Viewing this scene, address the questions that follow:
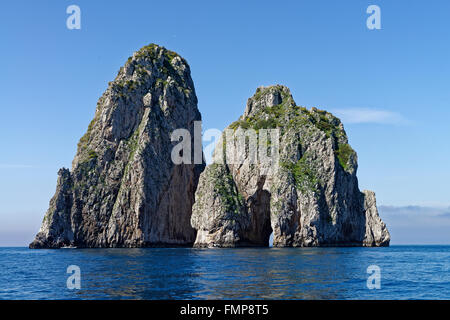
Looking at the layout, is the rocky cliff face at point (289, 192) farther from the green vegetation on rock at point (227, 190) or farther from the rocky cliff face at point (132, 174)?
the rocky cliff face at point (132, 174)

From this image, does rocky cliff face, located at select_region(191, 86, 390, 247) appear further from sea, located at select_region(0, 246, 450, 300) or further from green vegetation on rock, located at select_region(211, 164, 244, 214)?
sea, located at select_region(0, 246, 450, 300)

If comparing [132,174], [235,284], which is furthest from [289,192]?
[235,284]

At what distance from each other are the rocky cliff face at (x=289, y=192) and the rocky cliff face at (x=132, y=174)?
22184 mm

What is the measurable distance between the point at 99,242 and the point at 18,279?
102986mm

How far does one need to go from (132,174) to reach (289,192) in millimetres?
59227

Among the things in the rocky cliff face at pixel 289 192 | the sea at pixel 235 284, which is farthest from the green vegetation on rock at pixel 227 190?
the sea at pixel 235 284

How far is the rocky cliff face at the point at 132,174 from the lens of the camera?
502 ft

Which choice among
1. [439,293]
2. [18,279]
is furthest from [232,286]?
[18,279]

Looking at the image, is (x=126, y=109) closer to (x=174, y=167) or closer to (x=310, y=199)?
(x=174, y=167)

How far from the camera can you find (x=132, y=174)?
159 m

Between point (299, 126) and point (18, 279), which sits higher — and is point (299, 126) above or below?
above

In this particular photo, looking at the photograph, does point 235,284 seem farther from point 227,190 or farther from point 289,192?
point 227,190
